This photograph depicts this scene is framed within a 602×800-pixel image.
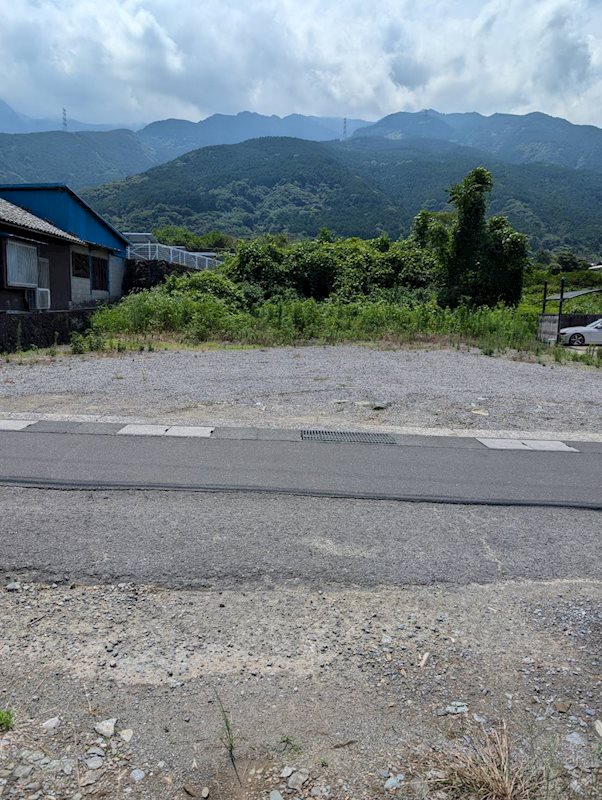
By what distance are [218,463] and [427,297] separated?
82.5 feet

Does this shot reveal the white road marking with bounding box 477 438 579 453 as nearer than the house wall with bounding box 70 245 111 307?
Yes

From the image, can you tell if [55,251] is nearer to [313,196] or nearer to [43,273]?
[43,273]

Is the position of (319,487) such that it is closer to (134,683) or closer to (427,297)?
(134,683)

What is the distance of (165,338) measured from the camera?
18.9 m

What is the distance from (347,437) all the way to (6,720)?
5247 mm

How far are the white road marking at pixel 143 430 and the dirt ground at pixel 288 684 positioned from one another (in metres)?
3.66

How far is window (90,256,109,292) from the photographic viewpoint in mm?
25953

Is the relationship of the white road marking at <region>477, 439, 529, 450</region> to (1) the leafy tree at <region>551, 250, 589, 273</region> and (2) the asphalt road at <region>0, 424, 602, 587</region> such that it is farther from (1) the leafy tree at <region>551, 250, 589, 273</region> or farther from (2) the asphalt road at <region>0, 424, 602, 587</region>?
(1) the leafy tree at <region>551, 250, 589, 273</region>

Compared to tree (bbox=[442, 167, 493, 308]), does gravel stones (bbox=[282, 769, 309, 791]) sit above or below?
below

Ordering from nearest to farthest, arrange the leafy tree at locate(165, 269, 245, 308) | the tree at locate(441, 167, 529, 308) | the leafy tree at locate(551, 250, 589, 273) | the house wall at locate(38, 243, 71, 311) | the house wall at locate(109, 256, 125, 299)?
1. the house wall at locate(38, 243, 71, 311)
2. the tree at locate(441, 167, 529, 308)
3. the leafy tree at locate(165, 269, 245, 308)
4. the house wall at locate(109, 256, 125, 299)
5. the leafy tree at locate(551, 250, 589, 273)

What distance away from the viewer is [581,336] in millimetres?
23719

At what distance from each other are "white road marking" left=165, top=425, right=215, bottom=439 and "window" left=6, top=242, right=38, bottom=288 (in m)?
13.6

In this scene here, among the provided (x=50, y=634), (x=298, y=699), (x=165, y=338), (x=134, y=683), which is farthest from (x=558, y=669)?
(x=165, y=338)

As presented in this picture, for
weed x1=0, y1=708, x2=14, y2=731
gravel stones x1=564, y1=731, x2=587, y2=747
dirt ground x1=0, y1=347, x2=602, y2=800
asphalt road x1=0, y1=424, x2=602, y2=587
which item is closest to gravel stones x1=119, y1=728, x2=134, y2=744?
dirt ground x1=0, y1=347, x2=602, y2=800
